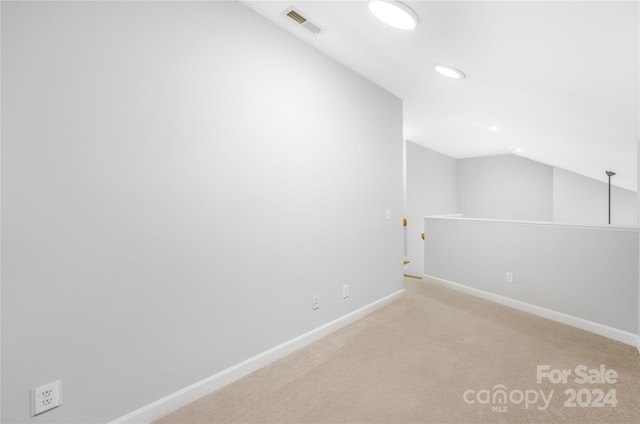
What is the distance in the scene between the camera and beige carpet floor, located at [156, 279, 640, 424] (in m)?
1.66

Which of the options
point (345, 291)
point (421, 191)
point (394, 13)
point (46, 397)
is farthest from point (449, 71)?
point (421, 191)

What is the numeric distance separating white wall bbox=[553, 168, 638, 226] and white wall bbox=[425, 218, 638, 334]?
123 inches

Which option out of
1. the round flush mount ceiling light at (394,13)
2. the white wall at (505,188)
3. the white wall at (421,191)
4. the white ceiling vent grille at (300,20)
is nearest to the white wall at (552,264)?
the white wall at (421,191)

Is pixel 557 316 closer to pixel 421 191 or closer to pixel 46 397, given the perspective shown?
pixel 421 191

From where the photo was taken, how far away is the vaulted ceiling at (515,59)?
127 cm

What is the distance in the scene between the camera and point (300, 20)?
2.13m

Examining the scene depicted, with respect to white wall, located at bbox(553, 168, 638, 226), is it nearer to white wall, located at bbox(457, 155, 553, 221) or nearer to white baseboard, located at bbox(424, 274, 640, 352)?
white wall, located at bbox(457, 155, 553, 221)

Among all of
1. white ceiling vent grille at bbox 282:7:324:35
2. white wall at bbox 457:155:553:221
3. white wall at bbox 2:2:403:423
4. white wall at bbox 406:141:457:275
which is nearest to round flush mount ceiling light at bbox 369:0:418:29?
white ceiling vent grille at bbox 282:7:324:35

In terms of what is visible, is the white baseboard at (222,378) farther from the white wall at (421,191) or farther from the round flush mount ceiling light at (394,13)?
the white wall at (421,191)

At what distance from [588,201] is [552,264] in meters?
3.97

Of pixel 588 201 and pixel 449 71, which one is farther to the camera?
pixel 588 201

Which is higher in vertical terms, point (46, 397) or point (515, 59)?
point (515, 59)

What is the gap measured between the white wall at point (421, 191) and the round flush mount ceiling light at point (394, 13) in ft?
13.0

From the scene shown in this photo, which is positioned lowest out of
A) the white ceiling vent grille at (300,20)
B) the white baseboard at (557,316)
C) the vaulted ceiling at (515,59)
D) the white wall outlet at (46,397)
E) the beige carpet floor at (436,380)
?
the beige carpet floor at (436,380)
